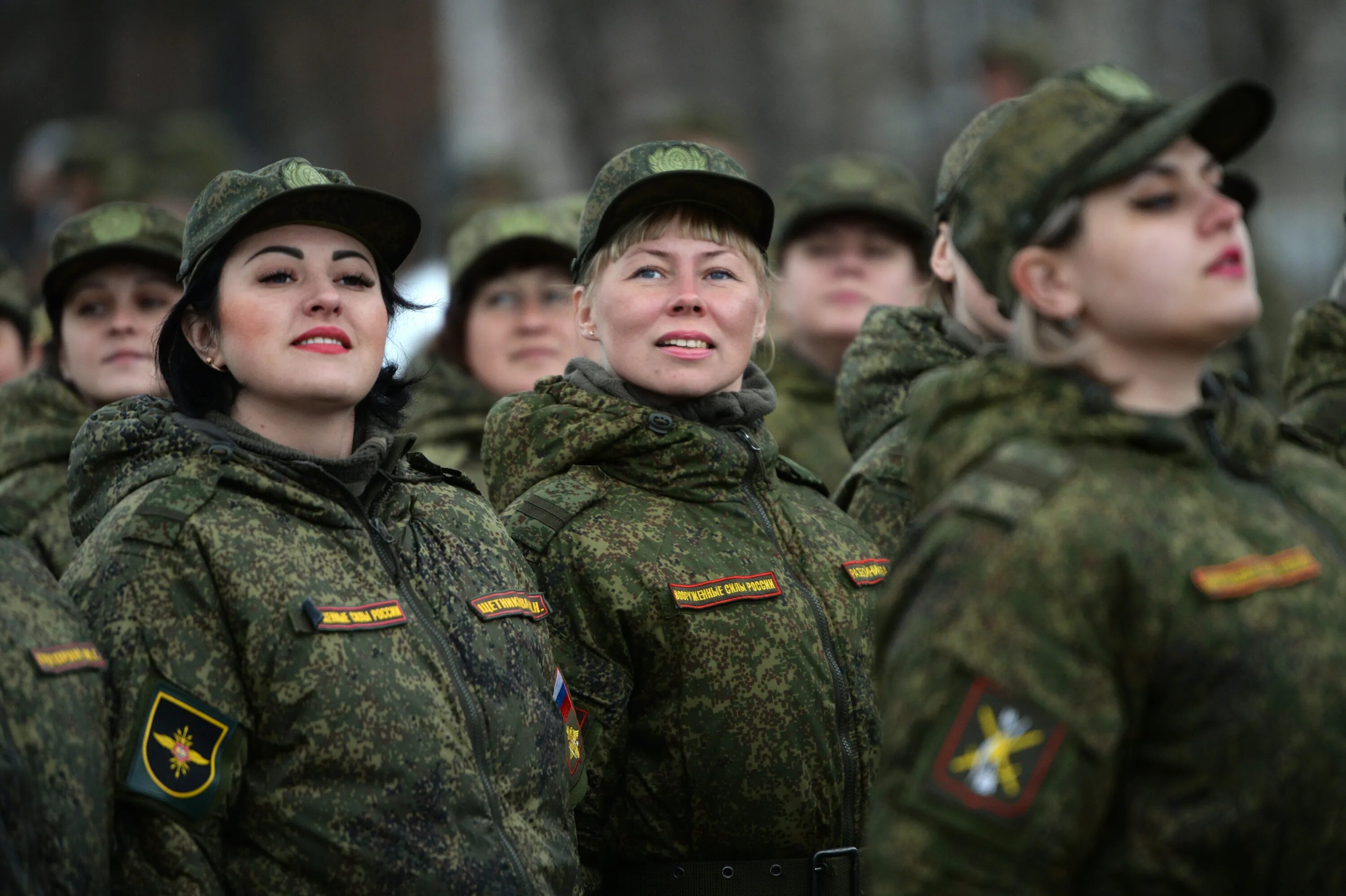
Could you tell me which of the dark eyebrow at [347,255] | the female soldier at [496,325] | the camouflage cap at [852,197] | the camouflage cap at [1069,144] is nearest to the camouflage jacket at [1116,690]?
the camouflage cap at [1069,144]

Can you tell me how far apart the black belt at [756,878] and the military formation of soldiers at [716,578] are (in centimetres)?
1

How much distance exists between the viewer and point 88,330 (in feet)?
19.7

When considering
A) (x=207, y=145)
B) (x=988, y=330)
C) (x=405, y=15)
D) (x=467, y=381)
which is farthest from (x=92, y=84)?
(x=988, y=330)

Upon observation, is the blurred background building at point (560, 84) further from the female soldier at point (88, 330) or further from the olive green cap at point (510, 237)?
the female soldier at point (88, 330)

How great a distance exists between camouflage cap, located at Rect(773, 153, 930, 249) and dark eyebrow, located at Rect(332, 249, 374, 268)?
353cm

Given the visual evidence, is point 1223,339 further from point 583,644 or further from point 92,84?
point 92,84

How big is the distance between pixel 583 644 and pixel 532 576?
254 mm

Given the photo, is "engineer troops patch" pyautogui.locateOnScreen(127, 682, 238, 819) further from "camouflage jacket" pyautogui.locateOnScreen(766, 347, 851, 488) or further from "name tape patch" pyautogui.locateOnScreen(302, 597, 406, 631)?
"camouflage jacket" pyautogui.locateOnScreen(766, 347, 851, 488)

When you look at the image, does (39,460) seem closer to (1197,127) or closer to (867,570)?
(867,570)

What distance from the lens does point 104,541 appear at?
361 cm

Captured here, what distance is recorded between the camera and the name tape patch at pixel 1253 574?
2834mm

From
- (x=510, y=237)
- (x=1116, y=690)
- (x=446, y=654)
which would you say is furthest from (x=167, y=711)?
(x=510, y=237)

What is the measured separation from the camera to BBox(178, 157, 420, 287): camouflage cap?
392cm

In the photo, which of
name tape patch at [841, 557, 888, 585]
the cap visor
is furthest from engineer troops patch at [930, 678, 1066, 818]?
name tape patch at [841, 557, 888, 585]
